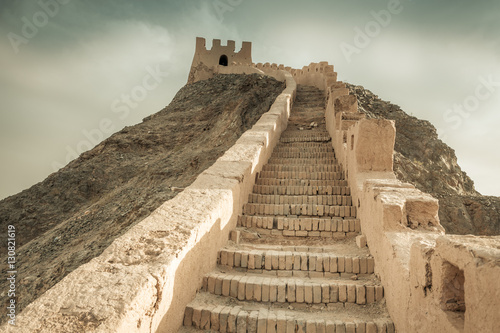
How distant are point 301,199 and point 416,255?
2.95 metres

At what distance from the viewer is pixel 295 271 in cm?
351

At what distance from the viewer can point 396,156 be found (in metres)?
12.6

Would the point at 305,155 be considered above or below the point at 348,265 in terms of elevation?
above

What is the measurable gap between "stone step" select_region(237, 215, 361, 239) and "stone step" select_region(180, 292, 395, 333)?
1.49 metres

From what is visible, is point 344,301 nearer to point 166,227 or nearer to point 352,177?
point 166,227

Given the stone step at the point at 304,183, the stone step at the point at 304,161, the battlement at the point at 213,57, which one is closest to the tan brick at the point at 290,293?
the stone step at the point at 304,183

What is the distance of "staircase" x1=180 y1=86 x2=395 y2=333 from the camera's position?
8.98ft

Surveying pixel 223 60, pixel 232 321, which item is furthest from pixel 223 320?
pixel 223 60

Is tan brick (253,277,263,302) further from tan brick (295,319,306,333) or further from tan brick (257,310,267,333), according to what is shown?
tan brick (295,319,306,333)

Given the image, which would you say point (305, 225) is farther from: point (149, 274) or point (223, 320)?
point (149, 274)

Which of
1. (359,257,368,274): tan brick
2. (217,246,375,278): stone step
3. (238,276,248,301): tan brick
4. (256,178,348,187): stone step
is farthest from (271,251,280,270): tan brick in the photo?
(256,178,348,187): stone step

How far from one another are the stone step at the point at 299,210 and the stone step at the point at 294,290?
64.5 inches

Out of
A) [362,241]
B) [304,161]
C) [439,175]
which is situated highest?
[439,175]

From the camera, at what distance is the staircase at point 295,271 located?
8.98 feet
